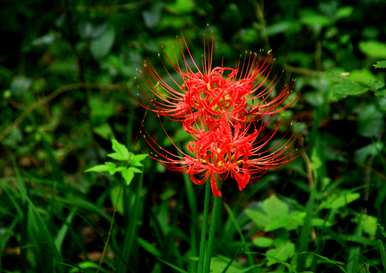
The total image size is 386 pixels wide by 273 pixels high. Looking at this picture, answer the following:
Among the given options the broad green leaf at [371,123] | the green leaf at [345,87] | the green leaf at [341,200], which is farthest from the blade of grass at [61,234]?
the broad green leaf at [371,123]

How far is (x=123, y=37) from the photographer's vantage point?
11.0 feet

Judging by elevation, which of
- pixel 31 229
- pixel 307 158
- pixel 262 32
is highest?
pixel 262 32

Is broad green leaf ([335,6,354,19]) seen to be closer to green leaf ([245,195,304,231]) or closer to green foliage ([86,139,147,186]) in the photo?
green leaf ([245,195,304,231])

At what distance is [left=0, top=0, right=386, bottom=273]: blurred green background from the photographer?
2.32m

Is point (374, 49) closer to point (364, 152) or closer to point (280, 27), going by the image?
point (364, 152)

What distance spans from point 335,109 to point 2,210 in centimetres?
187

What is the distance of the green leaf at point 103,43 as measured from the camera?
3.02 m

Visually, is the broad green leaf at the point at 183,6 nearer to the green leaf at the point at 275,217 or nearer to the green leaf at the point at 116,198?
the green leaf at the point at 116,198

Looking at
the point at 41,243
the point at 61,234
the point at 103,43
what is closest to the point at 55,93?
the point at 103,43

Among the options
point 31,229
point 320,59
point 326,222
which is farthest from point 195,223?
point 320,59

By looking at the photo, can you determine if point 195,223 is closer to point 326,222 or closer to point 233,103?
point 326,222

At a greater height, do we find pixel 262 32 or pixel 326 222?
pixel 262 32

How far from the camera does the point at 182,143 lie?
303cm

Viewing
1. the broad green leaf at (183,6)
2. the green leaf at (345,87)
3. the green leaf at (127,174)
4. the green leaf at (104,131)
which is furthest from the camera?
the broad green leaf at (183,6)
